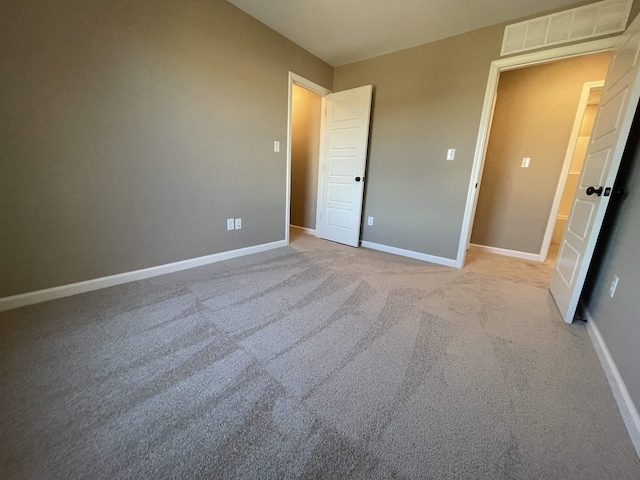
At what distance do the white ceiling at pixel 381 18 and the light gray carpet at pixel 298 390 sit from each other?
2.50 m

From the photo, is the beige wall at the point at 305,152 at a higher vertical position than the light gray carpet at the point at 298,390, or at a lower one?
higher

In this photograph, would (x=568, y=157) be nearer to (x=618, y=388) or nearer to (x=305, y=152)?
(x=618, y=388)

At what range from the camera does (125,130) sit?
6.15 ft

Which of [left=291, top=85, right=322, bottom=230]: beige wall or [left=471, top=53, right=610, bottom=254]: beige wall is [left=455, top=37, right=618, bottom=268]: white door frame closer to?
[left=471, top=53, right=610, bottom=254]: beige wall

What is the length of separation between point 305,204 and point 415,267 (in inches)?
82.6

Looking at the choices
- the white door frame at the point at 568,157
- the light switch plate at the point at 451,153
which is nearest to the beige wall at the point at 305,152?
the light switch plate at the point at 451,153

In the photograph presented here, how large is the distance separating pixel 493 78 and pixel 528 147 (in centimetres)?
126

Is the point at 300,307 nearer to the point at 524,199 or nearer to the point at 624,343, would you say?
the point at 624,343

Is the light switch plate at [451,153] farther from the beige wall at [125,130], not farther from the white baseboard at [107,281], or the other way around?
the white baseboard at [107,281]

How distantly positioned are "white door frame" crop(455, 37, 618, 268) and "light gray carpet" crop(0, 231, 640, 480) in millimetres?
1054

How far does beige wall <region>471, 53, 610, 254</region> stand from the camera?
2.82m

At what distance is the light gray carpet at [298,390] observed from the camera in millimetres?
836

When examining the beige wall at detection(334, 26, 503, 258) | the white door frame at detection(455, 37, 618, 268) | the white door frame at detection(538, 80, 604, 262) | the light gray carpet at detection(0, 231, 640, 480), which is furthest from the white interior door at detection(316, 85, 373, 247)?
the white door frame at detection(538, 80, 604, 262)

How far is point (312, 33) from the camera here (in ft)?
8.64
